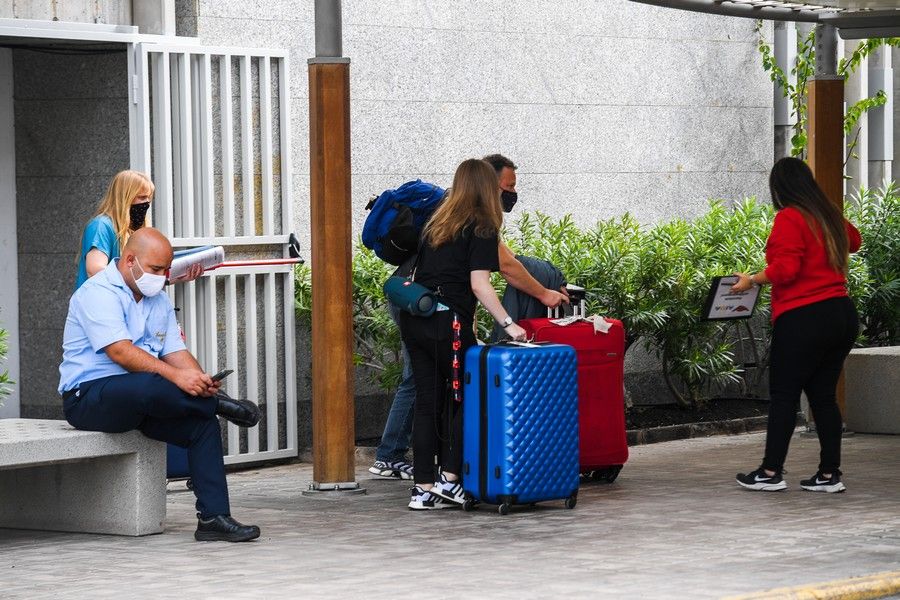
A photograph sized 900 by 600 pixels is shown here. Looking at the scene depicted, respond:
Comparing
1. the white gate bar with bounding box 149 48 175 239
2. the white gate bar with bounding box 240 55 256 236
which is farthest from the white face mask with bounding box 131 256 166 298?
the white gate bar with bounding box 240 55 256 236

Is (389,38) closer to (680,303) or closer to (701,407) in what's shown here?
(680,303)

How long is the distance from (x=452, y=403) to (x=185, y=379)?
1.59 metres

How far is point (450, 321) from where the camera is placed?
29.3 ft

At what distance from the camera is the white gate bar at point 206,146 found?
10492mm

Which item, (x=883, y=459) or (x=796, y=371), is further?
(x=883, y=459)

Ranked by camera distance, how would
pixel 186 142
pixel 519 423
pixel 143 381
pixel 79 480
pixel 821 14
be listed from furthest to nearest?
pixel 821 14
pixel 186 142
pixel 519 423
pixel 79 480
pixel 143 381

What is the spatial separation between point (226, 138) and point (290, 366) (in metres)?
1.51

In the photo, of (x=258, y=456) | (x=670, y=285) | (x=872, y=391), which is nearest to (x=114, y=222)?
(x=258, y=456)

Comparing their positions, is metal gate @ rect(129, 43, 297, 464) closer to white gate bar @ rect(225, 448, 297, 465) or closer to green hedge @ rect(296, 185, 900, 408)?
white gate bar @ rect(225, 448, 297, 465)

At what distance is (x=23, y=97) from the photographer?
10938mm

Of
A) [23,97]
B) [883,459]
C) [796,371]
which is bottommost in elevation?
[883,459]

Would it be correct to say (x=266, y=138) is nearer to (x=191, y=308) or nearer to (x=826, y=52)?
(x=191, y=308)

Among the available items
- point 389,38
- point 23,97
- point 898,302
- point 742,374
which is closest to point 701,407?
point 742,374

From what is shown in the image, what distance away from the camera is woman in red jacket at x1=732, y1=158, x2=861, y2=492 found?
937 centimetres
